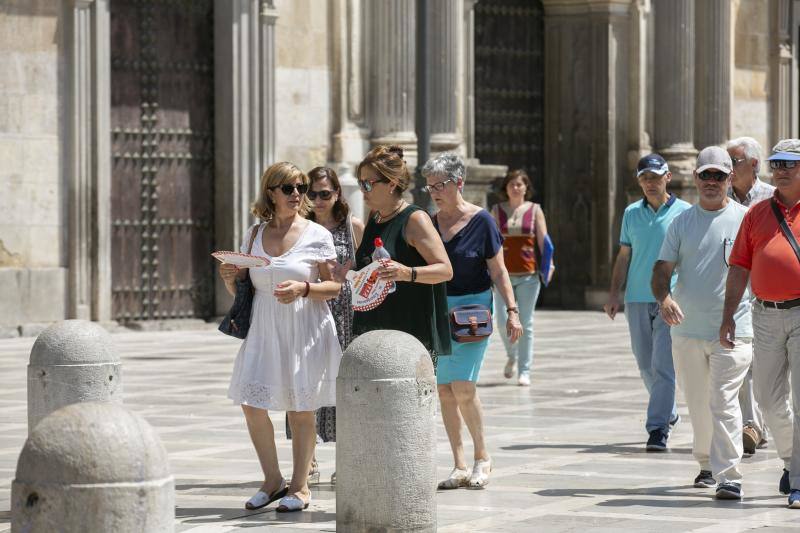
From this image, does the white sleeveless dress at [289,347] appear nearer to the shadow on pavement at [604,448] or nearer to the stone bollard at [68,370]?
the stone bollard at [68,370]

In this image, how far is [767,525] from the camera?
8281 millimetres

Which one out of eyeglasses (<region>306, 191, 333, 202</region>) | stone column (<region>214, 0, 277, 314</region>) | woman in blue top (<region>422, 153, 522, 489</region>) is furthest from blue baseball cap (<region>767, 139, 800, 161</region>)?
stone column (<region>214, 0, 277, 314</region>)

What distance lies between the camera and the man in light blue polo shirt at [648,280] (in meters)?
11.2

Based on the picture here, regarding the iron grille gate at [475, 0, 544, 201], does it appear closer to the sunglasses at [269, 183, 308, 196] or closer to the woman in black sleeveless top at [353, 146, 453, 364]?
the woman in black sleeveless top at [353, 146, 453, 364]

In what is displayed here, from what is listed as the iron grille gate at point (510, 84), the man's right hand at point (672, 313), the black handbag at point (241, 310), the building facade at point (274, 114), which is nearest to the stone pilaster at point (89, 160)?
the building facade at point (274, 114)

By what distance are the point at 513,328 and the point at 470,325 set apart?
0.88 feet

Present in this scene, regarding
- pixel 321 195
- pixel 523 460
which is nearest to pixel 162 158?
pixel 523 460

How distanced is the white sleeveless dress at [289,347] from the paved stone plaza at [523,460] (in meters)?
0.56

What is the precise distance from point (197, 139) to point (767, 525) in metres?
14.1

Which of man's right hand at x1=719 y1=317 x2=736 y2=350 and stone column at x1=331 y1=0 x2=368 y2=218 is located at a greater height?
stone column at x1=331 y1=0 x2=368 y2=218

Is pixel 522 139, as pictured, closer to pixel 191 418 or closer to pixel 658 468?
Result: pixel 191 418

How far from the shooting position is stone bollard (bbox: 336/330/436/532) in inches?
301

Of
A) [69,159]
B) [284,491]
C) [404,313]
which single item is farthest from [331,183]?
[69,159]

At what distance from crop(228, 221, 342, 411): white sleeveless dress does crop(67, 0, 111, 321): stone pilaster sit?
11.1 m
